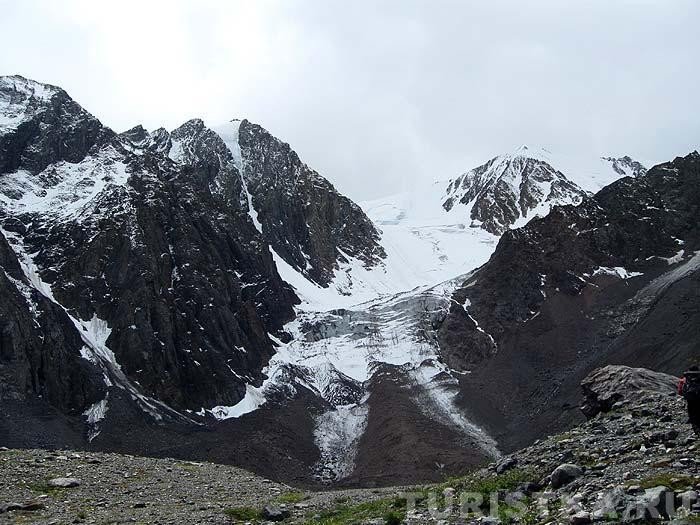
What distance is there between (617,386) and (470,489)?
70.8 feet

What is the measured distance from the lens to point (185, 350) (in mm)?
125062

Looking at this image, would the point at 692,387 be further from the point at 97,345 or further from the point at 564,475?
the point at 97,345

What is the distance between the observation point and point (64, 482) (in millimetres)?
31109

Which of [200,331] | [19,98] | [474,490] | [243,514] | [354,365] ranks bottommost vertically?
[243,514]

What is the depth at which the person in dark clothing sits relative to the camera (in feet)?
67.7

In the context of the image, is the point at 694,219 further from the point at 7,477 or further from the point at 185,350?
the point at 7,477

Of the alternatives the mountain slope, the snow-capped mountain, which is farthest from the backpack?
the mountain slope

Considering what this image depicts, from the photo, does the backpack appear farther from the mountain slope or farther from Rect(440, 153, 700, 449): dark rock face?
the mountain slope

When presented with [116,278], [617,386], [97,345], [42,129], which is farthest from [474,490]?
[42,129]

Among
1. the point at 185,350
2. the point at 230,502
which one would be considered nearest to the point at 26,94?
the point at 185,350

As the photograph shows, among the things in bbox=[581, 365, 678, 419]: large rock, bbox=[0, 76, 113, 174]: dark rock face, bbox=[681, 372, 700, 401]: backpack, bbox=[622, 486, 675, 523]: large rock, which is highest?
bbox=[0, 76, 113, 174]: dark rock face

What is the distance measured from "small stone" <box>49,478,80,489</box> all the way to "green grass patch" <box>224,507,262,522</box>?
10.00 meters

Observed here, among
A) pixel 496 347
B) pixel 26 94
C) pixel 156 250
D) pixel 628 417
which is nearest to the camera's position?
pixel 628 417

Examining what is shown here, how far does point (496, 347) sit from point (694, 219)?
67070 millimetres
